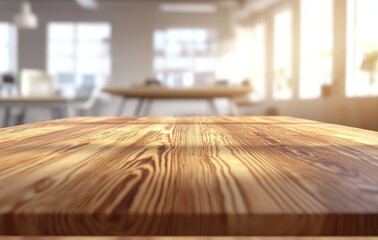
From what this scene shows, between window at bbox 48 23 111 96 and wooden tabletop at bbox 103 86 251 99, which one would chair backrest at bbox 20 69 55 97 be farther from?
window at bbox 48 23 111 96

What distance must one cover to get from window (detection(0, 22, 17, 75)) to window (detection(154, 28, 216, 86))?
3.02m

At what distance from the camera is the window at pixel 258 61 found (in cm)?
884

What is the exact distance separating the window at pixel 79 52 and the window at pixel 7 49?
77cm

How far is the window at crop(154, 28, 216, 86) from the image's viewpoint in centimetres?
948

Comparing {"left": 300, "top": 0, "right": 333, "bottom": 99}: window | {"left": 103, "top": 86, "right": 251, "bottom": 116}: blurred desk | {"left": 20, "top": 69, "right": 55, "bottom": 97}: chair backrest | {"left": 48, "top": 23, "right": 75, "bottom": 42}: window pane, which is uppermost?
{"left": 48, "top": 23, "right": 75, "bottom": 42}: window pane

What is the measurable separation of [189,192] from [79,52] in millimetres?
9387

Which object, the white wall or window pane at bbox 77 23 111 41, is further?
window pane at bbox 77 23 111 41

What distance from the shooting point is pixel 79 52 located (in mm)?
9375

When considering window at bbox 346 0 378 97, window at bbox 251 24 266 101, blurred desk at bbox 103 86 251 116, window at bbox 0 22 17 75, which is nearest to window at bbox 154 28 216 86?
window at bbox 251 24 266 101

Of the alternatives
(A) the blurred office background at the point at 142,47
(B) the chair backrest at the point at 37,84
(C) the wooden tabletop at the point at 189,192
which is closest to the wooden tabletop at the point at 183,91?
(B) the chair backrest at the point at 37,84

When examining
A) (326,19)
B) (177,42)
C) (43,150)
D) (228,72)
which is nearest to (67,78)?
(177,42)

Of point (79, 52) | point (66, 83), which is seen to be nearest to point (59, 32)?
point (79, 52)

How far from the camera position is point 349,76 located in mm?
5254

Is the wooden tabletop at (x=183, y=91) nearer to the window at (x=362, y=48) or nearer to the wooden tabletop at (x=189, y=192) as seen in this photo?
the window at (x=362, y=48)
